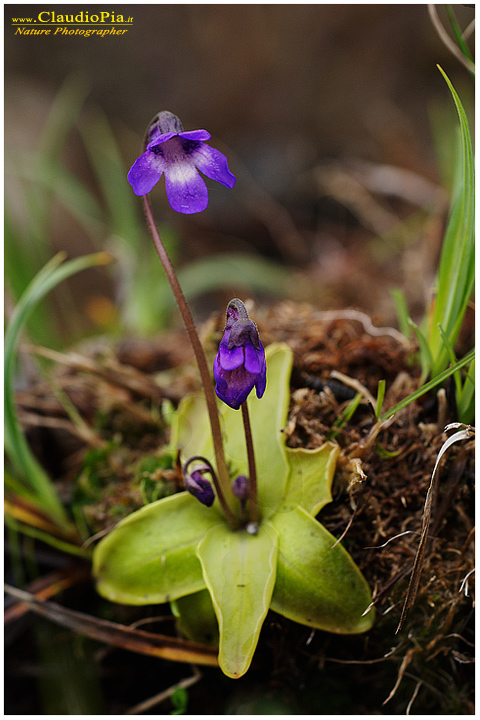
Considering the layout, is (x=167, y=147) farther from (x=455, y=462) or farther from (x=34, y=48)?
(x=34, y=48)

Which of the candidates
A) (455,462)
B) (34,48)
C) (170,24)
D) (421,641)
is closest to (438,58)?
(170,24)

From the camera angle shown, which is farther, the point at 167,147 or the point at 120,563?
the point at 120,563

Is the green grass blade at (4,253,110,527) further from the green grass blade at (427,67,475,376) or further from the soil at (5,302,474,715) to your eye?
the green grass blade at (427,67,475,376)

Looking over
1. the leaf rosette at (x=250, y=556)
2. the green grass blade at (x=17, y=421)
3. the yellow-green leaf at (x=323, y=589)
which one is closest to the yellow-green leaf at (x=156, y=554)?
the leaf rosette at (x=250, y=556)

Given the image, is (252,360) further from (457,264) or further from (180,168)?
(457,264)

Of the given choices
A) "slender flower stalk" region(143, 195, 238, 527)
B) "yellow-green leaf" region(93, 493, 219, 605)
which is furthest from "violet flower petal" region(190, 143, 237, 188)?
"yellow-green leaf" region(93, 493, 219, 605)

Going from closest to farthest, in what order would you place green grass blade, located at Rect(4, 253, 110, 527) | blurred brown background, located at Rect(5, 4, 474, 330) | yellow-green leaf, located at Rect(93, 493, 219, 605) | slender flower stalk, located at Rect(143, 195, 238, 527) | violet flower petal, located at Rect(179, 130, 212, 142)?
1. violet flower petal, located at Rect(179, 130, 212, 142)
2. slender flower stalk, located at Rect(143, 195, 238, 527)
3. yellow-green leaf, located at Rect(93, 493, 219, 605)
4. green grass blade, located at Rect(4, 253, 110, 527)
5. blurred brown background, located at Rect(5, 4, 474, 330)
